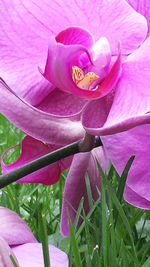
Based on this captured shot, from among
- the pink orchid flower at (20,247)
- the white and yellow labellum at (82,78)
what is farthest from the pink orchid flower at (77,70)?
the pink orchid flower at (20,247)

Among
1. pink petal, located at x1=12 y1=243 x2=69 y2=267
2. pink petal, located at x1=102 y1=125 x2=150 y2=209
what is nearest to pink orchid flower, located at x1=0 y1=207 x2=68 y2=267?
pink petal, located at x1=12 y1=243 x2=69 y2=267

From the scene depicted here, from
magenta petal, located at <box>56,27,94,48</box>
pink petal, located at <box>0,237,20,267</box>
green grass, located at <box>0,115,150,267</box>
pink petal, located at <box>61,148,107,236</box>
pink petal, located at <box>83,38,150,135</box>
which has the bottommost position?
green grass, located at <box>0,115,150,267</box>

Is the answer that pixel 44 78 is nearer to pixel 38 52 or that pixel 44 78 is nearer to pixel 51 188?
pixel 38 52

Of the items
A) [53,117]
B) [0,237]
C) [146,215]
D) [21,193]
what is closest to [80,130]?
[53,117]

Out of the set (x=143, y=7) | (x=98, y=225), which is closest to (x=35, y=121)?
(x=143, y=7)

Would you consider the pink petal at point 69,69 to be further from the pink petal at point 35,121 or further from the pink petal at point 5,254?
the pink petal at point 5,254

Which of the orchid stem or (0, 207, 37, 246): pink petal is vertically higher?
the orchid stem

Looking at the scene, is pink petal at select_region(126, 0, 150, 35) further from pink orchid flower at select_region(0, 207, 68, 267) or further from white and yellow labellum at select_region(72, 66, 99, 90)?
pink orchid flower at select_region(0, 207, 68, 267)
